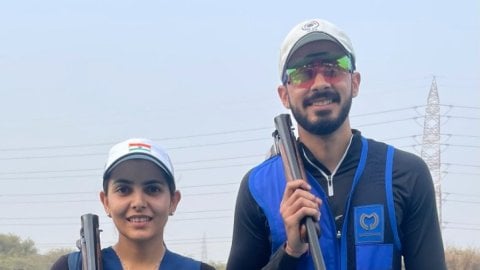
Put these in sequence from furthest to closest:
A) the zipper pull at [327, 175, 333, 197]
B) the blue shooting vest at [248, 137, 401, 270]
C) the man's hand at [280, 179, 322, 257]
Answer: the zipper pull at [327, 175, 333, 197] < the blue shooting vest at [248, 137, 401, 270] < the man's hand at [280, 179, 322, 257]

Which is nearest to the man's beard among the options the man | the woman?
the man

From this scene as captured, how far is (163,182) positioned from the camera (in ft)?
15.5

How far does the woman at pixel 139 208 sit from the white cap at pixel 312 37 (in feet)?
2.68

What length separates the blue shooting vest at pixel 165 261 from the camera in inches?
182

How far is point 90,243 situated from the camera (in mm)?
4477

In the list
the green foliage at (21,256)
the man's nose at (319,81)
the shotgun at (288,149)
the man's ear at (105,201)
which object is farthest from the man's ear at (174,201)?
the green foliage at (21,256)

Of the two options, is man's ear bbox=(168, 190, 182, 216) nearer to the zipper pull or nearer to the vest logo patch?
the zipper pull

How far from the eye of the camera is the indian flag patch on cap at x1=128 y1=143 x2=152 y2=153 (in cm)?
474

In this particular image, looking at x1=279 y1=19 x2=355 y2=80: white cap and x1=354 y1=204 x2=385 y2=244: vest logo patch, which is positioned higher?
x1=279 y1=19 x2=355 y2=80: white cap

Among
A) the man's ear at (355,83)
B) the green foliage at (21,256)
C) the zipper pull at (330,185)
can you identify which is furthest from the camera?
the green foliage at (21,256)

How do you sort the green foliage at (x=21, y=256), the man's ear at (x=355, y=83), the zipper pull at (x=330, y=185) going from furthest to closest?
the green foliage at (x=21, y=256) → the man's ear at (x=355, y=83) → the zipper pull at (x=330, y=185)

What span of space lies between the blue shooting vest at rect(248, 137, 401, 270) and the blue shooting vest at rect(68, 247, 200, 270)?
0.52m

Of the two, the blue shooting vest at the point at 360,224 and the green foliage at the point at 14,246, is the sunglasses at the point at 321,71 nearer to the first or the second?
the blue shooting vest at the point at 360,224

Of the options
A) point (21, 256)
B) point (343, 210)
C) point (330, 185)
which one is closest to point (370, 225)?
point (343, 210)
